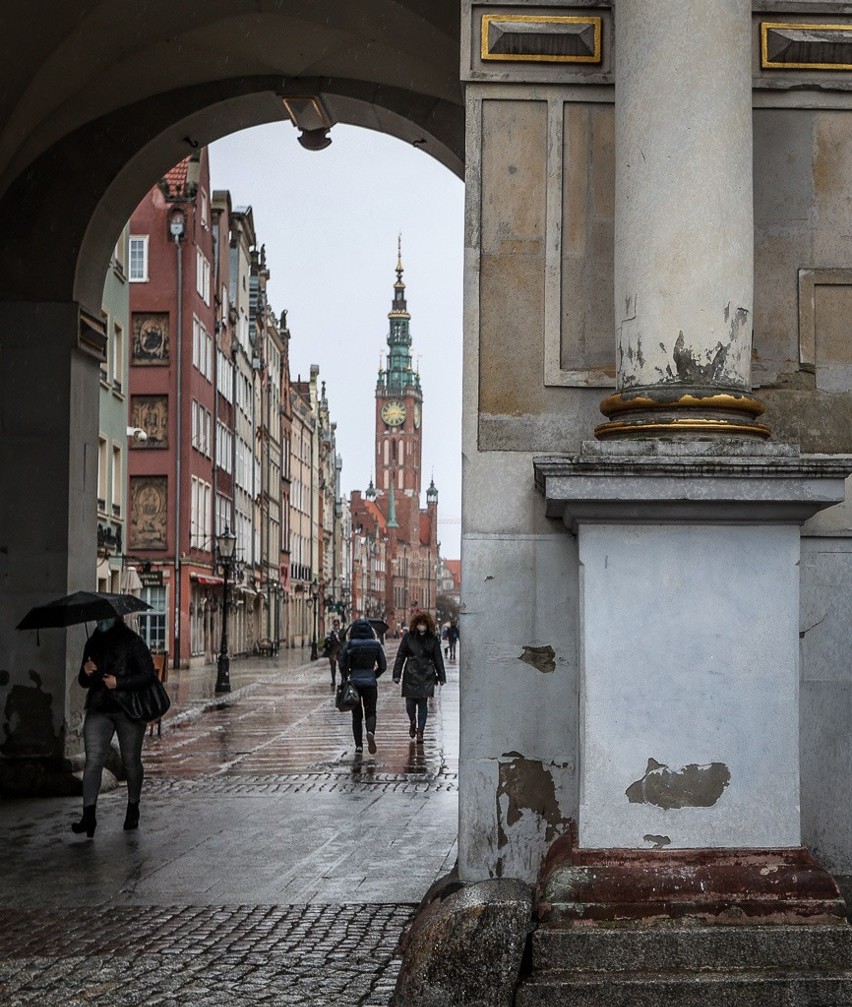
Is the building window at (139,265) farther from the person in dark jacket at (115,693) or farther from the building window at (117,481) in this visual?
the person in dark jacket at (115,693)

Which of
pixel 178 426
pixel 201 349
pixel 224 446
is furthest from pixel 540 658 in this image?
pixel 224 446

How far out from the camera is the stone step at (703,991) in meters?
5.70

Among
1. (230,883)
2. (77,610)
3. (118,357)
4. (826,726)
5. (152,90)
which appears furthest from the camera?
(118,357)

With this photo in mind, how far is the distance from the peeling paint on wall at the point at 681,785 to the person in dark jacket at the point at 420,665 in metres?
13.9

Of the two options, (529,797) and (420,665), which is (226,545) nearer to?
(420,665)

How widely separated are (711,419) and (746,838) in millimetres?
1707

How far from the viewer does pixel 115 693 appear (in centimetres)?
1209

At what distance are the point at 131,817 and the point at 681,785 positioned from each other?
270 inches

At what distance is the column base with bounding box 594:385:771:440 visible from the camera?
6.54 metres

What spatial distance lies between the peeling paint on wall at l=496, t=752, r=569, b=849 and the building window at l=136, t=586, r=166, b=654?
4667cm

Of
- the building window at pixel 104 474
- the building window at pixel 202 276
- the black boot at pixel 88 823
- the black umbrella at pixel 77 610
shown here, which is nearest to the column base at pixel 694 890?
the black boot at pixel 88 823

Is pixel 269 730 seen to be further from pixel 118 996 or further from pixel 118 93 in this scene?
pixel 118 996

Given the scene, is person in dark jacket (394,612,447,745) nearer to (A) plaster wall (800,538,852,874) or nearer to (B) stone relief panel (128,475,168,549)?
(A) plaster wall (800,538,852,874)

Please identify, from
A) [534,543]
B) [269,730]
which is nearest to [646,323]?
[534,543]
